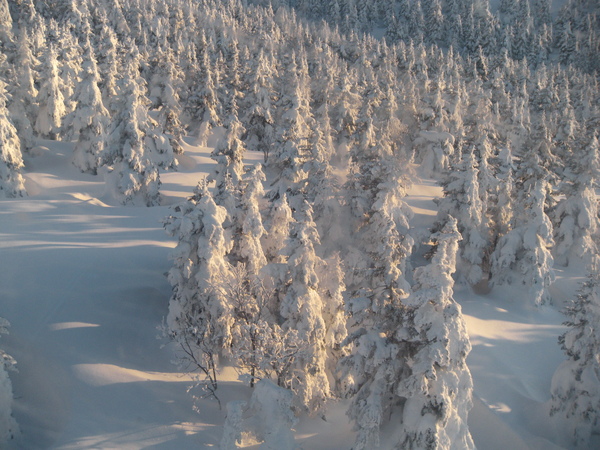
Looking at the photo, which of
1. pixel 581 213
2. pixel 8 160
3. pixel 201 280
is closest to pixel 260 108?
pixel 8 160

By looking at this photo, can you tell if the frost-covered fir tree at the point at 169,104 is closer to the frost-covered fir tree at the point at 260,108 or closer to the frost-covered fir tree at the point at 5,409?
the frost-covered fir tree at the point at 260,108

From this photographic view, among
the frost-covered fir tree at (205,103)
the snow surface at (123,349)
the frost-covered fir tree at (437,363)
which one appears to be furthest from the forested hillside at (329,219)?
the snow surface at (123,349)

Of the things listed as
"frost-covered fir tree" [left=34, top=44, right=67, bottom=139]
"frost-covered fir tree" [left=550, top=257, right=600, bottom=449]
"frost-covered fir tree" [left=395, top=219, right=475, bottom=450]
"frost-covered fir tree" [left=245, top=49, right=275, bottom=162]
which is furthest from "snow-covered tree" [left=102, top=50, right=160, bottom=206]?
"frost-covered fir tree" [left=550, top=257, right=600, bottom=449]

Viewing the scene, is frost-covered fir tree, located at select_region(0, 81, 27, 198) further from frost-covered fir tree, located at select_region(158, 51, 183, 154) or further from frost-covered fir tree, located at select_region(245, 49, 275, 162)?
frost-covered fir tree, located at select_region(245, 49, 275, 162)

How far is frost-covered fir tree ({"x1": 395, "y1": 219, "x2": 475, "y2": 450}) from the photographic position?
1316 centimetres

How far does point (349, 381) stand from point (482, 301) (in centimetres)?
1640

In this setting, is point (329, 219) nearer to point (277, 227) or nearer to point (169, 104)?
point (277, 227)

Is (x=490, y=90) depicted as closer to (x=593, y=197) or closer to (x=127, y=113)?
(x=593, y=197)

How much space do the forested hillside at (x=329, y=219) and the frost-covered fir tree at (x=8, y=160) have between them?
11 cm

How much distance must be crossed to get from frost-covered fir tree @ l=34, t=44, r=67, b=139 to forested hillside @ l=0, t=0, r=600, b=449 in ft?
0.61

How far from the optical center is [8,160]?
3166 cm

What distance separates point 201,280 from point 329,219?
34.3 ft

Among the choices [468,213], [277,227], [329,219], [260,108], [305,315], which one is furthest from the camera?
[260,108]

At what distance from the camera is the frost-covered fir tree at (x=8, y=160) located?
103ft
